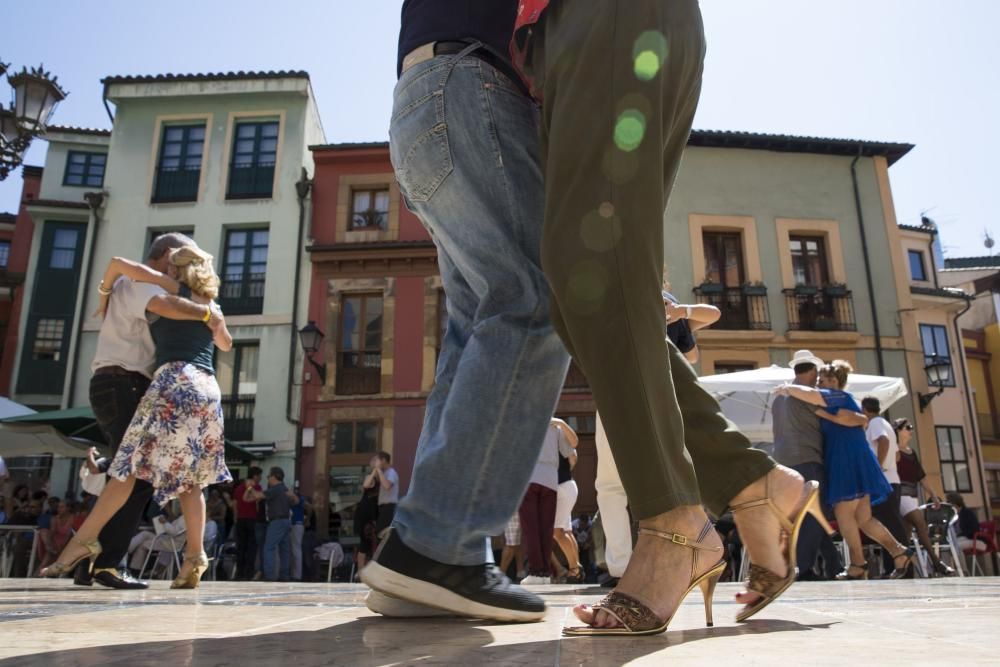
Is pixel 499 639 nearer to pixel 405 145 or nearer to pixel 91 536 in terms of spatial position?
pixel 405 145

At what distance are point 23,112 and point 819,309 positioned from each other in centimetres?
1600

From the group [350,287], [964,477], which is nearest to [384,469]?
[350,287]

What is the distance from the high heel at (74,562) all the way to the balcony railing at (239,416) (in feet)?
43.9

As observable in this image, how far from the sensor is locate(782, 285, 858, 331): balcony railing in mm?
17109

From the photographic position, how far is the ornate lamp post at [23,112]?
18.5ft

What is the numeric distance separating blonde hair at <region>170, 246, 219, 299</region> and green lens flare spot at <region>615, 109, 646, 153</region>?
9.15 ft

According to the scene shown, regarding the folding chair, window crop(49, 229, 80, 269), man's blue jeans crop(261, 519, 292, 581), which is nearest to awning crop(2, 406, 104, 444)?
man's blue jeans crop(261, 519, 292, 581)

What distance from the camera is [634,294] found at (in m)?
1.27

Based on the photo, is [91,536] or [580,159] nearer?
[580,159]

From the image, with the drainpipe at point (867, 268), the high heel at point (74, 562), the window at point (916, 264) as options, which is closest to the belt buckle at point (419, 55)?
the high heel at point (74, 562)

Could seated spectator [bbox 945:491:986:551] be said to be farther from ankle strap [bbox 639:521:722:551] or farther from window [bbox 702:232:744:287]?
ankle strap [bbox 639:521:722:551]

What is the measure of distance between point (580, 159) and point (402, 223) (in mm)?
16688

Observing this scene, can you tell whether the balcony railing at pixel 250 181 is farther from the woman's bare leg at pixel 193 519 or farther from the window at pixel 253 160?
the woman's bare leg at pixel 193 519

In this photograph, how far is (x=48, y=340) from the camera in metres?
18.6
